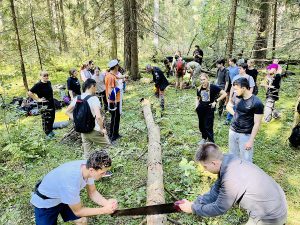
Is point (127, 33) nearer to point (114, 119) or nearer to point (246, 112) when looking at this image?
point (114, 119)

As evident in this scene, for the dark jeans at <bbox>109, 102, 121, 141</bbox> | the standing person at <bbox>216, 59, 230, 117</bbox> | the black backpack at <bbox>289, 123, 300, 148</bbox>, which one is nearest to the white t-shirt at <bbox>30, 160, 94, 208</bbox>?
the dark jeans at <bbox>109, 102, 121, 141</bbox>

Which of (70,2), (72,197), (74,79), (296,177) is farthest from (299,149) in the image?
(70,2)

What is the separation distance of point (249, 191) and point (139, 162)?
14.7 ft

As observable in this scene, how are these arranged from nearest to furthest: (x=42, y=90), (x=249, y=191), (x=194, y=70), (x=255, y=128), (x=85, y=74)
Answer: (x=249, y=191) → (x=255, y=128) → (x=42, y=90) → (x=85, y=74) → (x=194, y=70)

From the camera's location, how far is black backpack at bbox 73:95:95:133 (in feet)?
19.3

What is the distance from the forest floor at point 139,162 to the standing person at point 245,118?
108 centimetres

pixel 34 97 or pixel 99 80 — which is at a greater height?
pixel 99 80

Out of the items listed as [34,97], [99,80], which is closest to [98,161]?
[34,97]

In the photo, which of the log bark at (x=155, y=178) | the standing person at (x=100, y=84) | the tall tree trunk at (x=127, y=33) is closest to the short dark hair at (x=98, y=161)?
the log bark at (x=155, y=178)

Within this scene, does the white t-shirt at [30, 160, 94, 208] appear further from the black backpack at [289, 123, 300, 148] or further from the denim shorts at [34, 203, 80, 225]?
the black backpack at [289, 123, 300, 148]

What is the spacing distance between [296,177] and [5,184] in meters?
6.51

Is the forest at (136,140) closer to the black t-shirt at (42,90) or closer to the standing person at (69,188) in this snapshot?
the black t-shirt at (42,90)

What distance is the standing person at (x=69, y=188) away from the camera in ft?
11.6

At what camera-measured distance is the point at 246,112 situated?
18.0 ft
